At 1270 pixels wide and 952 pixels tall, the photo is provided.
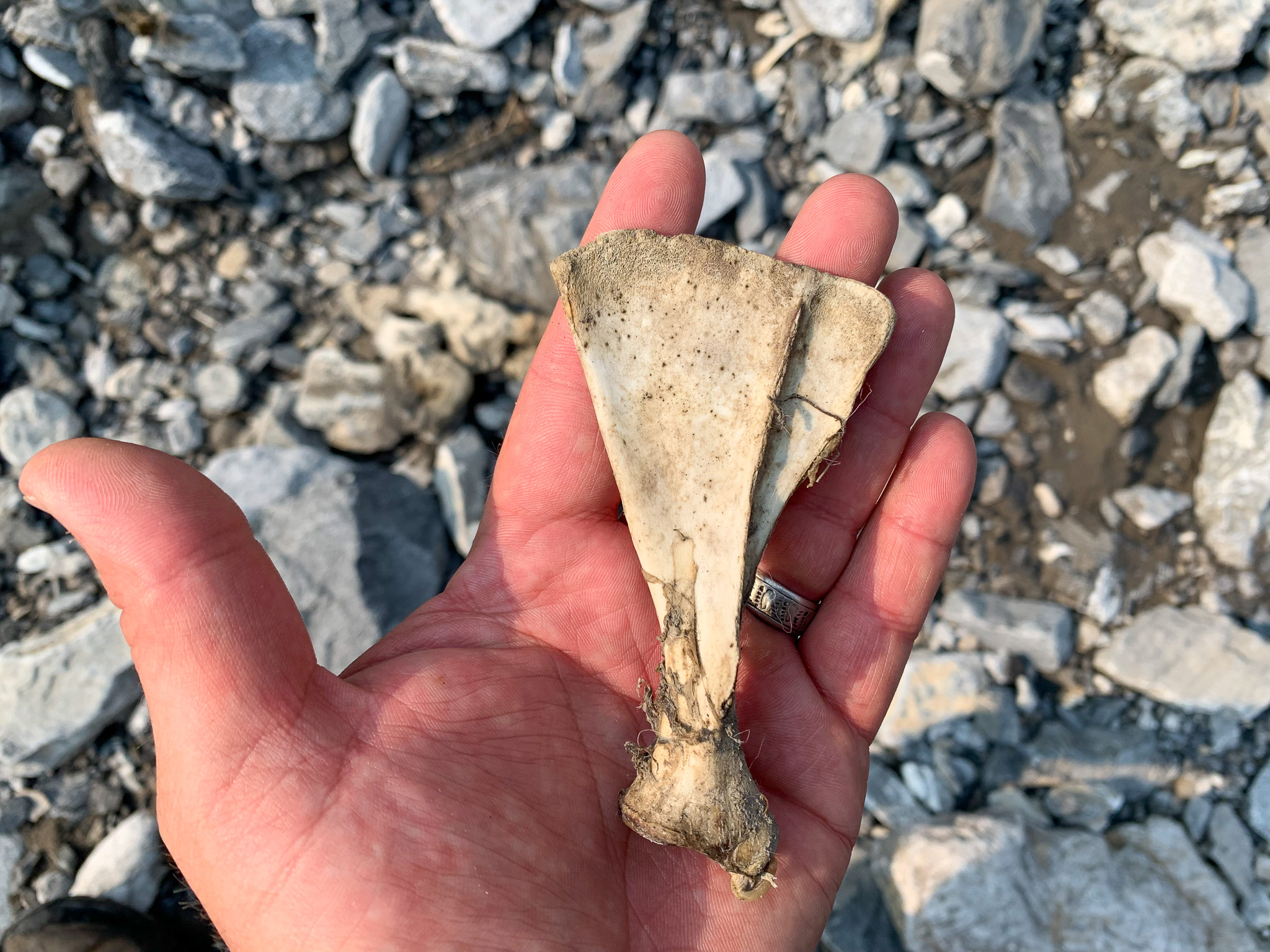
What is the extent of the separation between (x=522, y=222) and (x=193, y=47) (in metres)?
1.63

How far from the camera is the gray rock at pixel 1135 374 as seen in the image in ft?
12.6

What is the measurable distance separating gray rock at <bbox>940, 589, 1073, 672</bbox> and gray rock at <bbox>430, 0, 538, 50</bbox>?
3.33 meters

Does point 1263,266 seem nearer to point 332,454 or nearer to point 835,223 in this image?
point 835,223

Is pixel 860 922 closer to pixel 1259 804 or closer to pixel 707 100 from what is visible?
pixel 1259 804

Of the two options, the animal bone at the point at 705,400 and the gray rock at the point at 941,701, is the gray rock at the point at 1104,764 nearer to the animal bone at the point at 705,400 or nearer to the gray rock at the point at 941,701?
the gray rock at the point at 941,701

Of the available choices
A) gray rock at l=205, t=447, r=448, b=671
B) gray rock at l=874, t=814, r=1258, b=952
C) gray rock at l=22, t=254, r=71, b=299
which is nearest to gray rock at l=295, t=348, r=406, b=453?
gray rock at l=205, t=447, r=448, b=671

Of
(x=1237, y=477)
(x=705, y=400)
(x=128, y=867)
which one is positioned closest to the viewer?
(x=705, y=400)

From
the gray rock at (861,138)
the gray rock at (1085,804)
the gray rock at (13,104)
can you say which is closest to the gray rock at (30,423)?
the gray rock at (13,104)

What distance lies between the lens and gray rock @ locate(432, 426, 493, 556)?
3.83 meters

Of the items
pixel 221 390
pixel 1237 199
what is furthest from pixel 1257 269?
pixel 221 390

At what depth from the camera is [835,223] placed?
270 centimetres

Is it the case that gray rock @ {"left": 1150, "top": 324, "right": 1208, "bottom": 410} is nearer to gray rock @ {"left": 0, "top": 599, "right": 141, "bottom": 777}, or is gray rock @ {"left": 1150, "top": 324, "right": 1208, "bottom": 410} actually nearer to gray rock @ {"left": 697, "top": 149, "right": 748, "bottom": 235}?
gray rock @ {"left": 697, "top": 149, "right": 748, "bottom": 235}

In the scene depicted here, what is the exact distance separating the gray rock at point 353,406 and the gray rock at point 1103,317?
309 centimetres

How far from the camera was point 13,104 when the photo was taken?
3.93m
